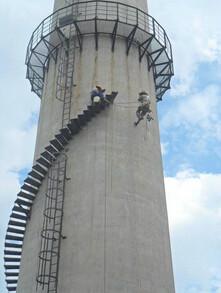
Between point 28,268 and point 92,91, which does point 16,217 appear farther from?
point 92,91

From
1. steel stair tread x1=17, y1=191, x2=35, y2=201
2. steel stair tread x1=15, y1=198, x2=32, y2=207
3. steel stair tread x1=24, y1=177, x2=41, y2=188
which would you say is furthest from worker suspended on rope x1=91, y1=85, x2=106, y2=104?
steel stair tread x1=15, y1=198, x2=32, y2=207

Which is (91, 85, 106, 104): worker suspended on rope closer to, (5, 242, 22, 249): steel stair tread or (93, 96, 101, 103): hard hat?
(93, 96, 101, 103): hard hat

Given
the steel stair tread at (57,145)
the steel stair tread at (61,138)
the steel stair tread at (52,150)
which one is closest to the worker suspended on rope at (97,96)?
the steel stair tread at (61,138)

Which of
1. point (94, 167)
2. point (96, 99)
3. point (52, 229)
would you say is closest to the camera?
point (52, 229)

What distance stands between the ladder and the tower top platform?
717 cm

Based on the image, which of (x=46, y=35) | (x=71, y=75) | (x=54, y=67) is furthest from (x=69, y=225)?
(x=46, y=35)

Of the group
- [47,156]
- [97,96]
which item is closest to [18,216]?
[47,156]

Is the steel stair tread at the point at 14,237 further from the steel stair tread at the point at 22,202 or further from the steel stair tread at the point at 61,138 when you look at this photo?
the steel stair tread at the point at 61,138

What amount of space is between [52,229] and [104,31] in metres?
10.8

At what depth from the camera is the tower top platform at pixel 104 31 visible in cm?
2480

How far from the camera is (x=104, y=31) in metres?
24.8

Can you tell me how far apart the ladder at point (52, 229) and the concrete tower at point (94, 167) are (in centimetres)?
4

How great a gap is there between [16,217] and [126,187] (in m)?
5.03

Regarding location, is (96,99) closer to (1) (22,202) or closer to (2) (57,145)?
(2) (57,145)
